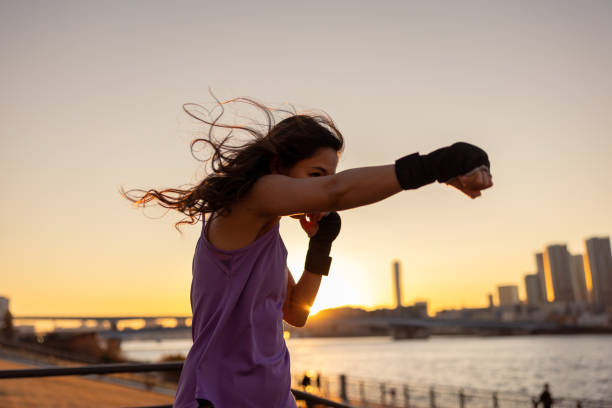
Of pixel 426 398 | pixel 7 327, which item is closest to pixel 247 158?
pixel 426 398

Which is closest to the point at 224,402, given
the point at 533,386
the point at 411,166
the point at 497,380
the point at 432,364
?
the point at 411,166

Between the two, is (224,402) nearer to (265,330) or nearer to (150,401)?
(265,330)

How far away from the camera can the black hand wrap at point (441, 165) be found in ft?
4.12

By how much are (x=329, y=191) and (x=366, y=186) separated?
0.10 metres

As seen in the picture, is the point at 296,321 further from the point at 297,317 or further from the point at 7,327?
the point at 7,327

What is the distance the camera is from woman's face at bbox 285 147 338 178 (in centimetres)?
169

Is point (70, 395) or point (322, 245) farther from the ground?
point (322, 245)

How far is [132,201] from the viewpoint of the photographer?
195cm

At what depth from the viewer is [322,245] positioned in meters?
2.08

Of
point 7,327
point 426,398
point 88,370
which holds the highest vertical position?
point 88,370

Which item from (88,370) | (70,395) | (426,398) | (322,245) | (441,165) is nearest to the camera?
(441,165)

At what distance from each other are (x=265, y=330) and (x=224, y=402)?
23 cm

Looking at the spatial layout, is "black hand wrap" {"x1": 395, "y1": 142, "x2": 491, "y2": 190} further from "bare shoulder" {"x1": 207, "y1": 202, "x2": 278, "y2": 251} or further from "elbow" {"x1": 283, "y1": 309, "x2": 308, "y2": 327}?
"elbow" {"x1": 283, "y1": 309, "x2": 308, "y2": 327}

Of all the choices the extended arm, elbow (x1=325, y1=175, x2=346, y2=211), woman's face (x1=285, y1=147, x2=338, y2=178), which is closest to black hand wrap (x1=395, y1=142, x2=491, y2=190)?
the extended arm
